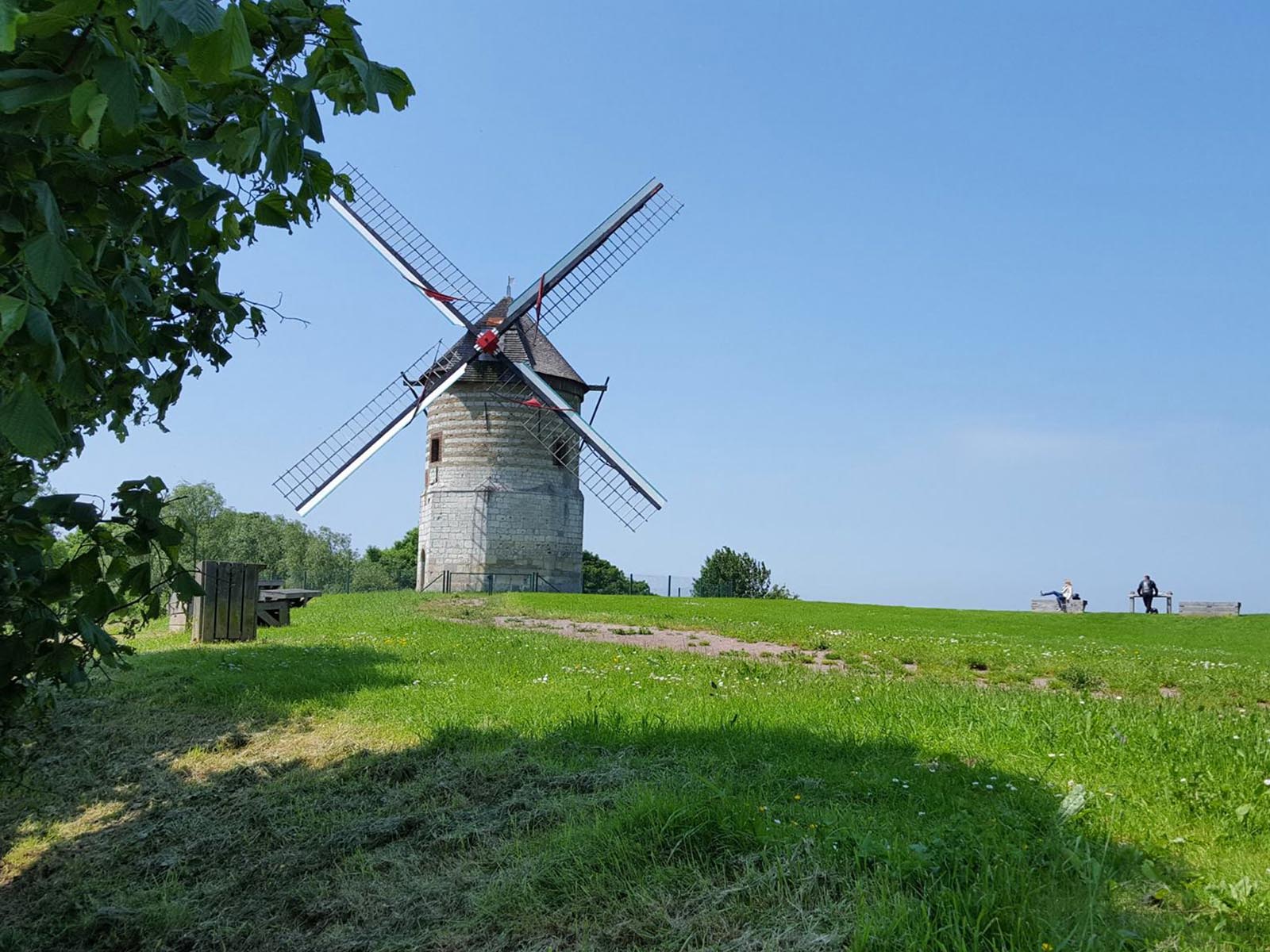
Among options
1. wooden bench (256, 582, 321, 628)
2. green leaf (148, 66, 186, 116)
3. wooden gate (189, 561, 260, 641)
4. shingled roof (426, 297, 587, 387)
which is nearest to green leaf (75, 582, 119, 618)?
green leaf (148, 66, 186, 116)

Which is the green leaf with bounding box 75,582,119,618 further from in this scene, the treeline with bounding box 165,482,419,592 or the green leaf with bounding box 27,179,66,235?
the treeline with bounding box 165,482,419,592

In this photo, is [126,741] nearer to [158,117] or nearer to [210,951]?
[210,951]

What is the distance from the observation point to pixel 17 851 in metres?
7.39

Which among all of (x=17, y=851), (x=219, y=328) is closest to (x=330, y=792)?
(x=17, y=851)

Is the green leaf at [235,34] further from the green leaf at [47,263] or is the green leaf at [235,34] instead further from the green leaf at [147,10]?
the green leaf at [47,263]

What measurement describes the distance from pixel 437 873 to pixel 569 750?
1483 millimetres

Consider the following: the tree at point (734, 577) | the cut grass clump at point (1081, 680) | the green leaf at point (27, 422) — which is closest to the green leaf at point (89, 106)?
the green leaf at point (27, 422)

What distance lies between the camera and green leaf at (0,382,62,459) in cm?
239

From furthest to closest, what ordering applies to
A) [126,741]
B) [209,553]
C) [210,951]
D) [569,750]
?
1. [209,553]
2. [126,741]
3. [569,750]
4. [210,951]

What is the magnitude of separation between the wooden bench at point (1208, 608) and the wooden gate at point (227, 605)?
27.1 meters

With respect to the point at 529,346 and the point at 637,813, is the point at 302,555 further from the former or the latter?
the point at 637,813

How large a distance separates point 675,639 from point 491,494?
18.6 metres

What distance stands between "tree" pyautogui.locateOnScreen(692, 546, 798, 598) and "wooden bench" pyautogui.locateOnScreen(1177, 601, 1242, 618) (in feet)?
81.1

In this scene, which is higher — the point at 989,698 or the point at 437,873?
the point at 989,698
